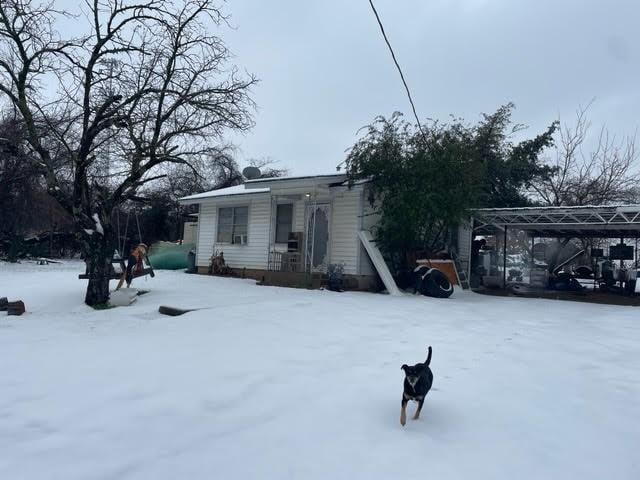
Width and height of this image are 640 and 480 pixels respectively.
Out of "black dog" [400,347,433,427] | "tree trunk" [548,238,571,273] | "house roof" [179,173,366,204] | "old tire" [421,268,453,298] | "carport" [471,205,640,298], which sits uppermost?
"house roof" [179,173,366,204]

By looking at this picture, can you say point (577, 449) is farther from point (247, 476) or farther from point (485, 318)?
point (485, 318)

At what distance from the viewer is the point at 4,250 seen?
66.6 feet

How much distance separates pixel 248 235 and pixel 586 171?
16.2 m

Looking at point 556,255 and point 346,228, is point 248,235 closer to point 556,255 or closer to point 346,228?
point 346,228

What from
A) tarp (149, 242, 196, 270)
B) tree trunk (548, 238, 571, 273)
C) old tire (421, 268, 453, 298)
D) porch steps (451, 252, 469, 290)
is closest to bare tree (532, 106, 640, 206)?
tree trunk (548, 238, 571, 273)

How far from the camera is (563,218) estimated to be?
1295cm

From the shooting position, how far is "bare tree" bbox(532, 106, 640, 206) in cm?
1958

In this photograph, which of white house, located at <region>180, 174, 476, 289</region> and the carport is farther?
white house, located at <region>180, 174, 476, 289</region>

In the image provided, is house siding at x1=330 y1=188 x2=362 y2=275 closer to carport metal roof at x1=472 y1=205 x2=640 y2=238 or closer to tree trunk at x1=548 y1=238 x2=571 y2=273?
carport metal roof at x1=472 y1=205 x2=640 y2=238

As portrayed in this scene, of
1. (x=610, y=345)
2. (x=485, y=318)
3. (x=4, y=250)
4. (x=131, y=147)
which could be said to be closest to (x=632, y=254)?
(x=485, y=318)

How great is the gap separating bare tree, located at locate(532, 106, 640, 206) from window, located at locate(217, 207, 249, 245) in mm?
12964

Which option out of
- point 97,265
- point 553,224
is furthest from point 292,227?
point 553,224

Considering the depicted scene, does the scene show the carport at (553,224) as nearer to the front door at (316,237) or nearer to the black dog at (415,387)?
the front door at (316,237)

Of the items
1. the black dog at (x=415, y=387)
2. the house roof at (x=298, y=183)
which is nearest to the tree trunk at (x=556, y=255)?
the house roof at (x=298, y=183)
